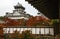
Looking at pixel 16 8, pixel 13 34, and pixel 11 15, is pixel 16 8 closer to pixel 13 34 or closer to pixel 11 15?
pixel 11 15

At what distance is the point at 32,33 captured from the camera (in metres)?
18.8

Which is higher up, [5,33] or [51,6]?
[51,6]

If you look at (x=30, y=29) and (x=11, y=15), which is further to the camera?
(x=11, y=15)

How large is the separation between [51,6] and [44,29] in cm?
1301

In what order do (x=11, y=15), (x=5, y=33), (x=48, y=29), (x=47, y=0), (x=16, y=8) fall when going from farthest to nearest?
(x=16, y=8) → (x=11, y=15) → (x=5, y=33) → (x=48, y=29) → (x=47, y=0)

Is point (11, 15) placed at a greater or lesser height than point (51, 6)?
lesser

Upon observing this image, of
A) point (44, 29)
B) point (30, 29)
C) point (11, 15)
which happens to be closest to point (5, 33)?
point (30, 29)

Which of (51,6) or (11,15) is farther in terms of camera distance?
(11,15)

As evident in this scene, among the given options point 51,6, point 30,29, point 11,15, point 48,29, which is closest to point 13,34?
point 30,29

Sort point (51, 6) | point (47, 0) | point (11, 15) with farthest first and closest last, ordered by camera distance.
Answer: point (11, 15) < point (51, 6) < point (47, 0)

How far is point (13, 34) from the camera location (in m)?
18.3

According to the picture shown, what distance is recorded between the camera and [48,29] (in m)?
17.7

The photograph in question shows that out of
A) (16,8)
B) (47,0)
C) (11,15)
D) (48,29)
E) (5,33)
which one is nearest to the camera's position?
(47,0)

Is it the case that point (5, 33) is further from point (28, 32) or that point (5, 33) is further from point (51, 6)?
point (51, 6)
